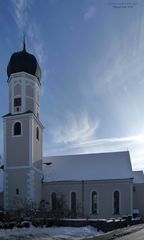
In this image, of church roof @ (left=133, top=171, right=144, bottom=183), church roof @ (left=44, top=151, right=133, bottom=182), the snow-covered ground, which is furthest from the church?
the snow-covered ground

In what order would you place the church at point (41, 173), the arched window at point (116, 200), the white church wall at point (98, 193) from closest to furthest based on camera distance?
1. the church at point (41, 173)
2. the white church wall at point (98, 193)
3. the arched window at point (116, 200)

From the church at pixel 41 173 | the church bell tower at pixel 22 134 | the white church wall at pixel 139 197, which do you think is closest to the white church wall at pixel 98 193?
the church at pixel 41 173

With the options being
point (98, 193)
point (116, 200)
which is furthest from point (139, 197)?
point (98, 193)

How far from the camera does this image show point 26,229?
72.0 feet

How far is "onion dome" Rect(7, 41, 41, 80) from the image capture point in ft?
153

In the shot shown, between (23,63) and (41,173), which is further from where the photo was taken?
(41,173)

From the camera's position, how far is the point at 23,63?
153 feet

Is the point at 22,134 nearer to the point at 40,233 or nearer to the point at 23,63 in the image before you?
the point at 23,63

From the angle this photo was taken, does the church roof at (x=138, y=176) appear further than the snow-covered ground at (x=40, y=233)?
Yes

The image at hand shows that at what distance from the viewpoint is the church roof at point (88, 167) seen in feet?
164

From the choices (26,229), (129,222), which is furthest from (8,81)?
(26,229)

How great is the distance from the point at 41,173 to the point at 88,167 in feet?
19.8

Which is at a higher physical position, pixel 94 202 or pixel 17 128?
pixel 17 128

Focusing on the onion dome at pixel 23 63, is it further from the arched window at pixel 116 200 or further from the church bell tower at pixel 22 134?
the arched window at pixel 116 200
